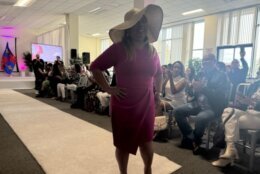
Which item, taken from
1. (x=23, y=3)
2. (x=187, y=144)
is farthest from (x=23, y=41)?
(x=187, y=144)

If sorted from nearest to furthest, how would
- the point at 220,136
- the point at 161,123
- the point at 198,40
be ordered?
the point at 220,136 < the point at 161,123 < the point at 198,40

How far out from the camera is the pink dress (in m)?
1.31

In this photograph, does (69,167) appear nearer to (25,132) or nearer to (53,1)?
(25,132)

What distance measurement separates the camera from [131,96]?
4.39ft

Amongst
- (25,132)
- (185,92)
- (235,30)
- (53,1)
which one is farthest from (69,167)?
(235,30)

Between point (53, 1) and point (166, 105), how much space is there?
Answer: 5.98 m

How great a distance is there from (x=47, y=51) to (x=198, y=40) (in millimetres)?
7126

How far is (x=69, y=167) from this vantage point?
7.09 feet

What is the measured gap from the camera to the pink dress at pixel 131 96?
1309mm

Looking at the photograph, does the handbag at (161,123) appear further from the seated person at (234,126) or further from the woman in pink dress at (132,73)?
the woman in pink dress at (132,73)

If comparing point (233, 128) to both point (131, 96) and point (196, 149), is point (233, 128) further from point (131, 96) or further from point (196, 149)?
point (131, 96)

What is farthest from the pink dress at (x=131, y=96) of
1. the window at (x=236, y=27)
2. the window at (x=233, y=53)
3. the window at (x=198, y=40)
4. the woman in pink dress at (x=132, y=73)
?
the window at (x=198, y=40)

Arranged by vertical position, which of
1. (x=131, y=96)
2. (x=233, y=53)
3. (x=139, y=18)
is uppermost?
(x=233, y=53)

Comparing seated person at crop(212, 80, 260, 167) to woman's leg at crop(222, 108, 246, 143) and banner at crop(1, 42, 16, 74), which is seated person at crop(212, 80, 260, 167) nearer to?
woman's leg at crop(222, 108, 246, 143)
